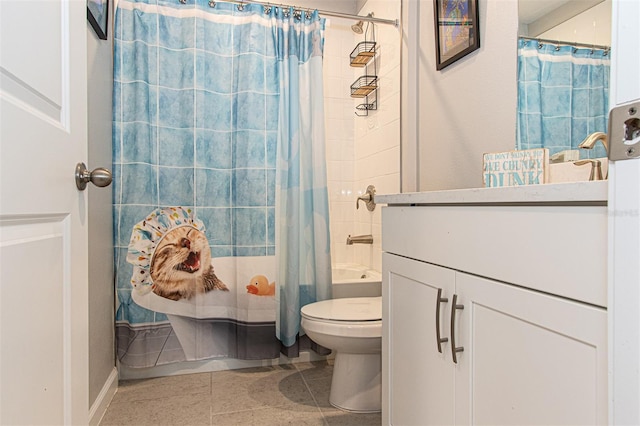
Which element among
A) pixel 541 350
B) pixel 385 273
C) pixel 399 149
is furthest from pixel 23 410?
pixel 399 149

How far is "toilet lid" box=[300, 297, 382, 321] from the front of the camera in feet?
5.75

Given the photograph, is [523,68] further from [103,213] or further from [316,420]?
[103,213]

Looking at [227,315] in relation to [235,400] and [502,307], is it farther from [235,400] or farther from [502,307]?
[502,307]

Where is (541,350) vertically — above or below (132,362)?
above

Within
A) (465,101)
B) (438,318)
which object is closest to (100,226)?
(438,318)

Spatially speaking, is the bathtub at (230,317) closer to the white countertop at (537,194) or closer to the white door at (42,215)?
the white door at (42,215)

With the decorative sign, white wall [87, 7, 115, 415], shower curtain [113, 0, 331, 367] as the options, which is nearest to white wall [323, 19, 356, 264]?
shower curtain [113, 0, 331, 367]

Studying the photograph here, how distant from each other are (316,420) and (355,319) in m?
0.46

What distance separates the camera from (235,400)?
1.89m

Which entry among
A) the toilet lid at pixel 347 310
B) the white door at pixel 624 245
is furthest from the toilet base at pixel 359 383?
the white door at pixel 624 245

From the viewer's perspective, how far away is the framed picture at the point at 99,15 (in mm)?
1565

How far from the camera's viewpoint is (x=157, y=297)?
6.83 feet

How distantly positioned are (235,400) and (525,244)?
161 centimetres

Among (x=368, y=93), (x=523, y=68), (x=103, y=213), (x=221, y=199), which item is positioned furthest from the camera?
(x=368, y=93)
